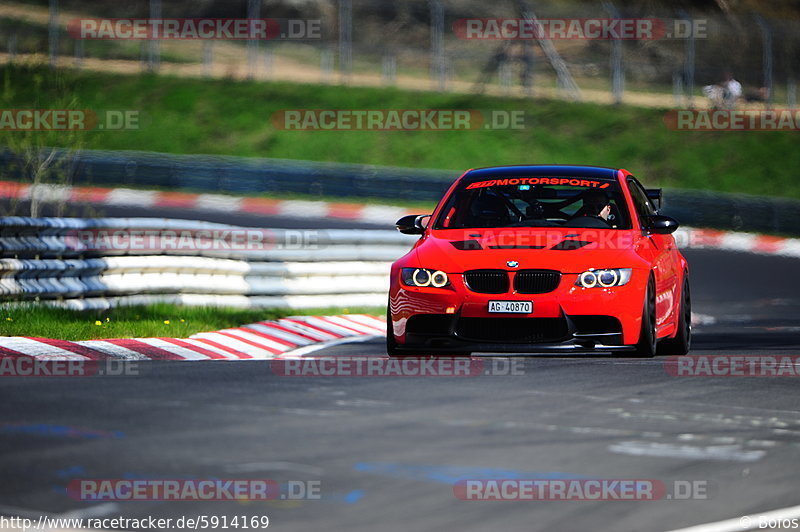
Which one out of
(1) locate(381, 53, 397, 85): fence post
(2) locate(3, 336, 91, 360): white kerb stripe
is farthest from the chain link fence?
(2) locate(3, 336, 91, 360): white kerb stripe

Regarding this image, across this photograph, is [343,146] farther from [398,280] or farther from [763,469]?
[763,469]

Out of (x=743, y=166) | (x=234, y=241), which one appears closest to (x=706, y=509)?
(x=234, y=241)

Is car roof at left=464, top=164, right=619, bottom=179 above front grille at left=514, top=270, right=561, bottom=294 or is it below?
above

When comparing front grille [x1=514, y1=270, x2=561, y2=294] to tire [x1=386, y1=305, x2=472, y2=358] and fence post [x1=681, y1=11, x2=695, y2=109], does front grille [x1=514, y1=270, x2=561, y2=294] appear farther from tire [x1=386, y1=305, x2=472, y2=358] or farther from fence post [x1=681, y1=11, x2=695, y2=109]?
fence post [x1=681, y1=11, x2=695, y2=109]

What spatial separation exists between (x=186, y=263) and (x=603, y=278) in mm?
5985

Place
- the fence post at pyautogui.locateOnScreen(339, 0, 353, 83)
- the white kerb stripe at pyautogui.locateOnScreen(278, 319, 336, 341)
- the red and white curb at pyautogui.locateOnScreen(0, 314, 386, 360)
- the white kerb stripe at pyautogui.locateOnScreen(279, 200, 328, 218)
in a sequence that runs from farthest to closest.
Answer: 1. the fence post at pyautogui.locateOnScreen(339, 0, 353, 83)
2. the white kerb stripe at pyautogui.locateOnScreen(279, 200, 328, 218)
3. the white kerb stripe at pyautogui.locateOnScreen(278, 319, 336, 341)
4. the red and white curb at pyautogui.locateOnScreen(0, 314, 386, 360)

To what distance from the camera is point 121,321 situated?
566 inches

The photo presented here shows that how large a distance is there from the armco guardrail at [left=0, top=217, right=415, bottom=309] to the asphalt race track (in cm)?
371

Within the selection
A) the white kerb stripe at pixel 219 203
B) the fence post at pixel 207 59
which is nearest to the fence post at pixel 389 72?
the fence post at pixel 207 59

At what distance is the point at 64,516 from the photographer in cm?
604

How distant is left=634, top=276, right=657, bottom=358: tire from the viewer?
11258mm

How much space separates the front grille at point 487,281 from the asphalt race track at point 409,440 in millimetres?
579

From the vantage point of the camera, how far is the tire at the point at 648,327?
1126 centimetres

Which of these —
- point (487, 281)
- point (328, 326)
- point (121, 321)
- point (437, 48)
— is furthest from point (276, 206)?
point (487, 281)
